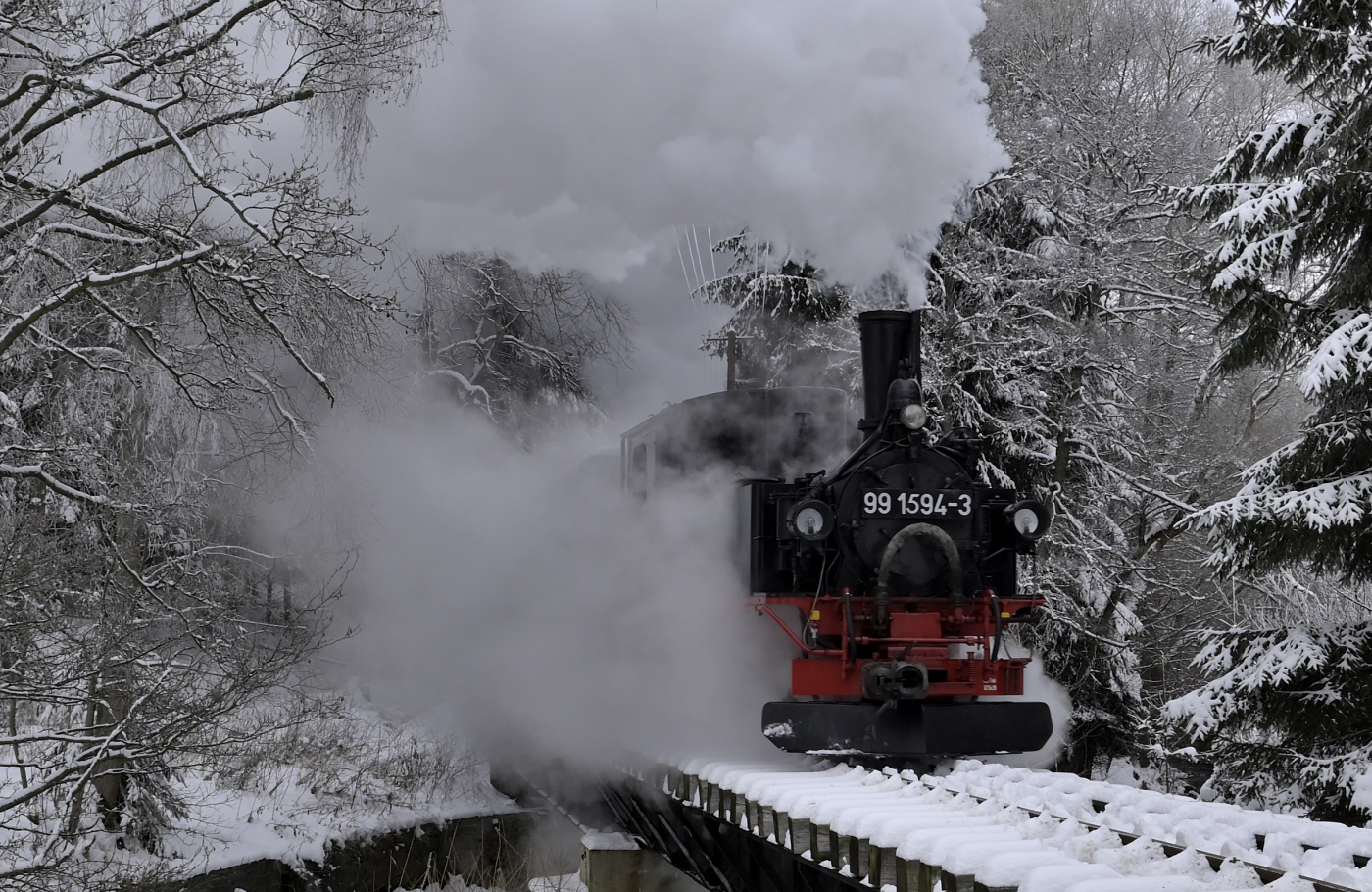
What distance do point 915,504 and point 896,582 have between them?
49 centimetres

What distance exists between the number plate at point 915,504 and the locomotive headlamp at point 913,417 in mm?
407

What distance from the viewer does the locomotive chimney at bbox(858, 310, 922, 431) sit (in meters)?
7.69

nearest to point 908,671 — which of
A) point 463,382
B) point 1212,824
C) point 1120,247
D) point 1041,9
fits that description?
point 1212,824

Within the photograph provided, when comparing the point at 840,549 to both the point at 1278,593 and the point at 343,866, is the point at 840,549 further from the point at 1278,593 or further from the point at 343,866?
the point at 1278,593

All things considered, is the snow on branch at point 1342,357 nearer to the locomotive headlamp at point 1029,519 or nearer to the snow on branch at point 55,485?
the locomotive headlamp at point 1029,519

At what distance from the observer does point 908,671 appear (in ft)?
22.4

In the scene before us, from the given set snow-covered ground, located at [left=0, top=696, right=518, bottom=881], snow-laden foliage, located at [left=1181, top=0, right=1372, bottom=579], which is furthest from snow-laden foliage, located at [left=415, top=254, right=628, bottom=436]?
snow-laden foliage, located at [left=1181, top=0, right=1372, bottom=579]

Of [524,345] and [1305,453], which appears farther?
[524,345]

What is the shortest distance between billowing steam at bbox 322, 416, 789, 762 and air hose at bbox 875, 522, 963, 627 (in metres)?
0.95

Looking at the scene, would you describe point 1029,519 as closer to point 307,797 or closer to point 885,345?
point 885,345

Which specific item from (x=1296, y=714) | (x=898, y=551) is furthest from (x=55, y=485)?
(x=1296, y=714)

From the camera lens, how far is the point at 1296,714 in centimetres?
641

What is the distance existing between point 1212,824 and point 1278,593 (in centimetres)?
1084

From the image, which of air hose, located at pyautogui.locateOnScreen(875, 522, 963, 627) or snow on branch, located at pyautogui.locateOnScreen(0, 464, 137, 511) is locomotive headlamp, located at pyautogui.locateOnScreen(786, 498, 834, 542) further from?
snow on branch, located at pyautogui.locateOnScreen(0, 464, 137, 511)
